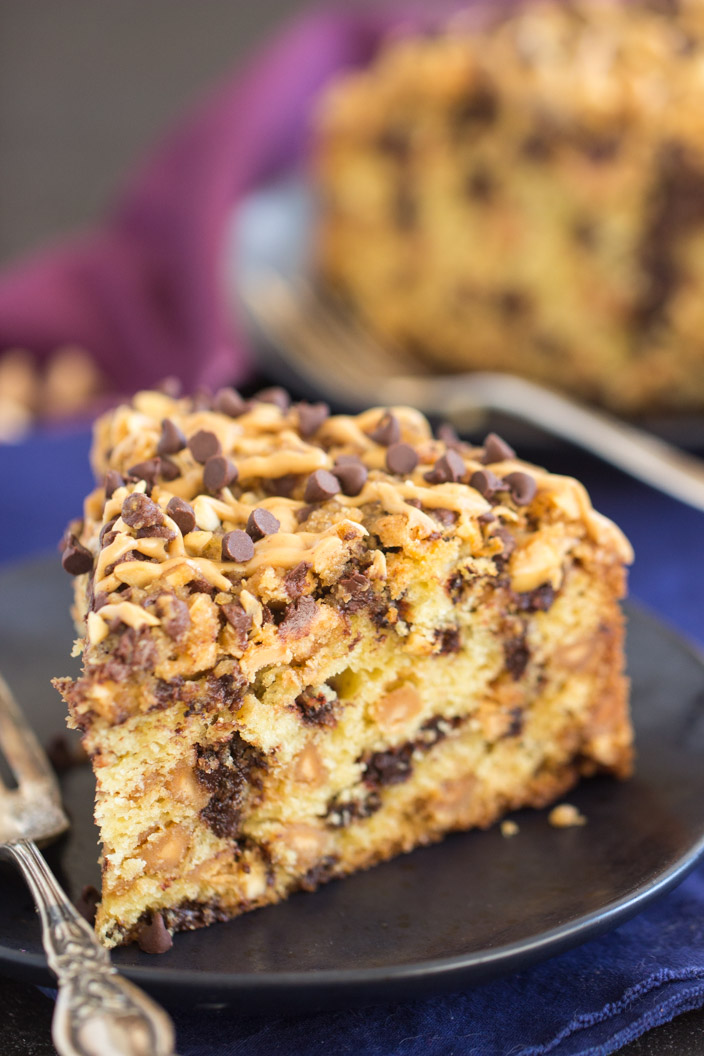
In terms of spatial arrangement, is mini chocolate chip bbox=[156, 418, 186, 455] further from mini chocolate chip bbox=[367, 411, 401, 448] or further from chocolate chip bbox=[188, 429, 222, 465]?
mini chocolate chip bbox=[367, 411, 401, 448]

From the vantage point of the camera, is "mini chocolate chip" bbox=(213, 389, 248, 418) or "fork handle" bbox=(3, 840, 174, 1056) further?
"mini chocolate chip" bbox=(213, 389, 248, 418)

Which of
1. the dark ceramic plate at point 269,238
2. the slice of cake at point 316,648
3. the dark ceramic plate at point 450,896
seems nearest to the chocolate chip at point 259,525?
the slice of cake at point 316,648

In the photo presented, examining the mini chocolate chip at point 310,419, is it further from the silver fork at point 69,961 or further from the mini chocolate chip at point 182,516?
the silver fork at point 69,961

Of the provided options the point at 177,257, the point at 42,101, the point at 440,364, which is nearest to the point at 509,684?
the point at 440,364

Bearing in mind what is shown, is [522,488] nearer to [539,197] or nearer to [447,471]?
[447,471]

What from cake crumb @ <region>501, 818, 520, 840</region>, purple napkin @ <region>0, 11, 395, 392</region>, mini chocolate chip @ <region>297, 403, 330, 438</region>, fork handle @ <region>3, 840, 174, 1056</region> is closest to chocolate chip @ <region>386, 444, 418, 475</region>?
mini chocolate chip @ <region>297, 403, 330, 438</region>

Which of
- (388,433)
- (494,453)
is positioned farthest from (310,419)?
(494,453)

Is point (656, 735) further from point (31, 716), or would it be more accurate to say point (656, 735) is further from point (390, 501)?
point (31, 716)
